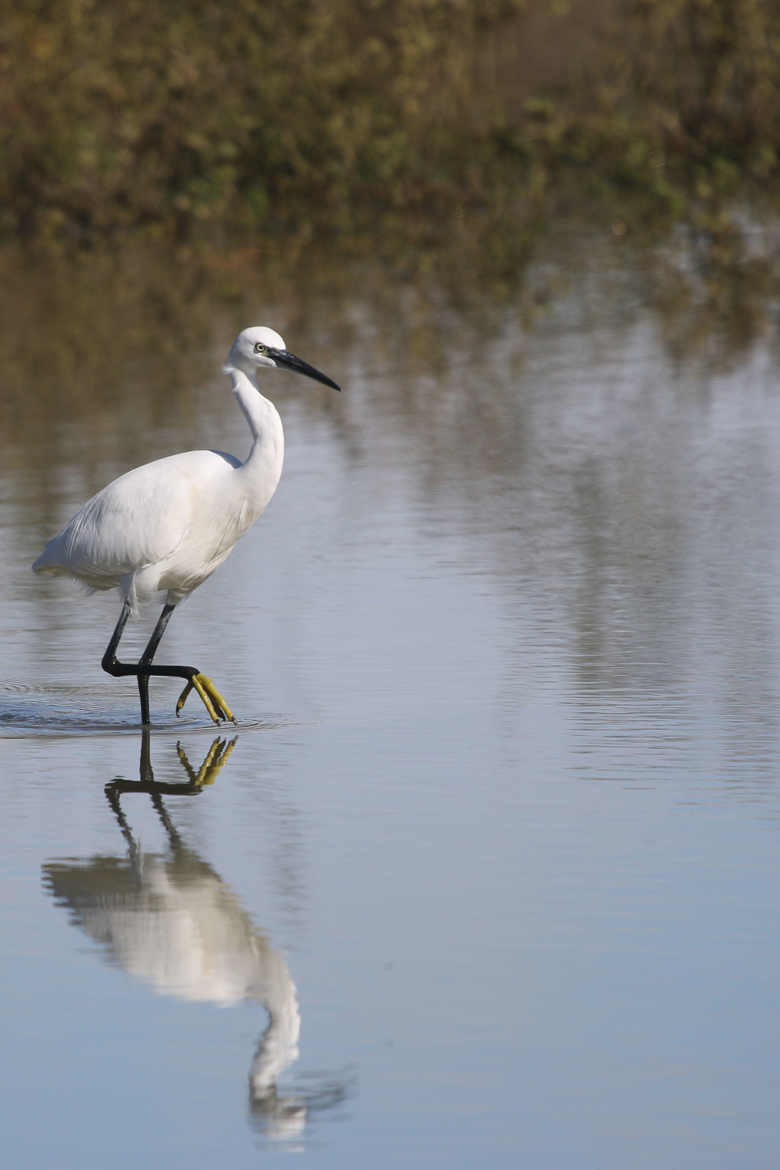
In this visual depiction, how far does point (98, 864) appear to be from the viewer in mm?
5930

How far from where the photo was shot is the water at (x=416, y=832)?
4.41 m

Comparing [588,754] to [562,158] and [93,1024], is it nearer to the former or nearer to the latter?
[93,1024]

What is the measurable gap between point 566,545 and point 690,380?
5175mm

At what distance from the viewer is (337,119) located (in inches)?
1053

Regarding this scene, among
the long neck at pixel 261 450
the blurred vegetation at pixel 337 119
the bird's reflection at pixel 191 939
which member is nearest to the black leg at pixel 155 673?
the long neck at pixel 261 450

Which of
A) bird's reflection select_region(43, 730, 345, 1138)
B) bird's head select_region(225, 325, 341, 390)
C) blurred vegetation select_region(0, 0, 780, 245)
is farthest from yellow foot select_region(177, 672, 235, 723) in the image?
blurred vegetation select_region(0, 0, 780, 245)

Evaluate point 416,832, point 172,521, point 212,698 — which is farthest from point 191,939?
point 172,521

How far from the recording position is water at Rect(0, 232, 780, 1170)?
441 centimetres

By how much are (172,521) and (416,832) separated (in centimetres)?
178

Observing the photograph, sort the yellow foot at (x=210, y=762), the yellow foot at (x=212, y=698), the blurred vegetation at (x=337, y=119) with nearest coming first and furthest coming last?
the yellow foot at (x=210, y=762) → the yellow foot at (x=212, y=698) → the blurred vegetation at (x=337, y=119)

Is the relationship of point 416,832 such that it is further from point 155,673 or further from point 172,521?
point 172,521

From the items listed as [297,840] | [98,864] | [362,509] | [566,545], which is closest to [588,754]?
[297,840]

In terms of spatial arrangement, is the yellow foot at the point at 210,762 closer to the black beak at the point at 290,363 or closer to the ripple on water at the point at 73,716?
the ripple on water at the point at 73,716

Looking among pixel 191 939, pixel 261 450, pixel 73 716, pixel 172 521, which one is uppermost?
pixel 261 450
